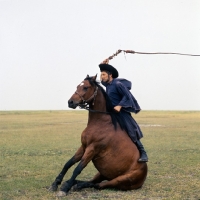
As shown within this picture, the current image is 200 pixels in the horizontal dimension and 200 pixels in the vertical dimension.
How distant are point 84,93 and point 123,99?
852 millimetres

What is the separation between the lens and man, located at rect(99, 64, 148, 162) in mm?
8602

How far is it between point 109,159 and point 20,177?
9.38 feet

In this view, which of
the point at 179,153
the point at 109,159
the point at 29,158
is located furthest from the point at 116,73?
the point at 179,153

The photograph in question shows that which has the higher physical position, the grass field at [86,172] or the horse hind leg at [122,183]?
the horse hind leg at [122,183]

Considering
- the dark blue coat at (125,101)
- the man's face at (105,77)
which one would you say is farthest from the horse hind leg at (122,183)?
the man's face at (105,77)

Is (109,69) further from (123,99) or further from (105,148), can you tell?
→ (105,148)

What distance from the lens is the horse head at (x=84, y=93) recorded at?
26.2 ft

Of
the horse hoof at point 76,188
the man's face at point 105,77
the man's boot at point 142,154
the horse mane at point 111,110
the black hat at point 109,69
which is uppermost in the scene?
the black hat at point 109,69

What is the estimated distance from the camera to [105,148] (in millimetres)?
Result: 8406

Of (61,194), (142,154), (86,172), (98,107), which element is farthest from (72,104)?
(86,172)

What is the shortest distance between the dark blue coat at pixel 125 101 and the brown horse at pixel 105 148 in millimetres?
137

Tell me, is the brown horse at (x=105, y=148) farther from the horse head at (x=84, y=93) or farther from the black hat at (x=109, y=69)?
the black hat at (x=109, y=69)

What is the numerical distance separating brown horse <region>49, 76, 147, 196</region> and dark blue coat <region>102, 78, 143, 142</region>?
0.45 ft

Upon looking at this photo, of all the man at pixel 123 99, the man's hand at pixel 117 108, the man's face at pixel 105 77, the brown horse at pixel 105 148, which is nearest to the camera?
the brown horse at pixel 105 148
